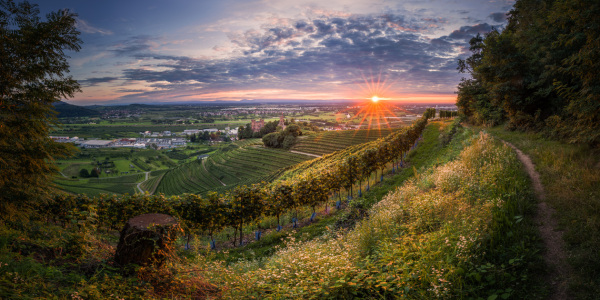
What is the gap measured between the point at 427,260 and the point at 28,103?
33.1 feet

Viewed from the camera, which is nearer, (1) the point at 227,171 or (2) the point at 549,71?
(2) the point at 549,71

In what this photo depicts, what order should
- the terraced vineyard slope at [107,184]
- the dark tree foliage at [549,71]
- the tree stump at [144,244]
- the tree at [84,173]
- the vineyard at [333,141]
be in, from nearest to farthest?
the tree stump at [144,244]
the dark tree foliage at [549,71]
the terraced vineyard slope at [107,184]
the vineyard at [333,141]
the tree at [84,173]

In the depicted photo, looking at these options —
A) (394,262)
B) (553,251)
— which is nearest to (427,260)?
(394,262)

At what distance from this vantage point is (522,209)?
215 inches

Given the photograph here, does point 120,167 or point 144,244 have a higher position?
point 144,244

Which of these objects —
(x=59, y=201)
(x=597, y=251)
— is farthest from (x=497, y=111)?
(x=59, y=201)

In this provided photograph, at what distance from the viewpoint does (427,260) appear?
4176mm

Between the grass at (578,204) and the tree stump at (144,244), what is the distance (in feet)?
21.8

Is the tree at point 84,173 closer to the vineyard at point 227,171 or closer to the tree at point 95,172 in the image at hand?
the tree at point 95,172

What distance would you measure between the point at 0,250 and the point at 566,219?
11044 millimetres

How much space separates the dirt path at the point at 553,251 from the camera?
3564mm

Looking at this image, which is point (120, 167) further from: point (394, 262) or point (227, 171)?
point (394, 262)

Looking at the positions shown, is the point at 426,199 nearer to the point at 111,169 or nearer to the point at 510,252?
the point at 510,252

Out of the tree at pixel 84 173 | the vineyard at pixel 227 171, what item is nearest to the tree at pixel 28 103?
the vineyard at pixel 227 171
